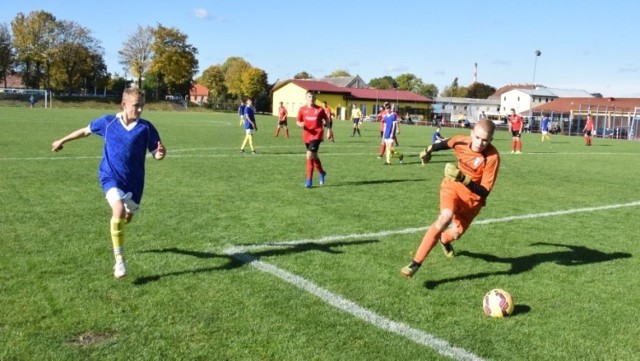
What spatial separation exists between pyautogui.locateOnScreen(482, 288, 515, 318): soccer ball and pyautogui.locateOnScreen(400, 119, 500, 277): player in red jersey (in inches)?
33.0

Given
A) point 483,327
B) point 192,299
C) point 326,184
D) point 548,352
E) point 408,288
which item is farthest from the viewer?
point 326,184

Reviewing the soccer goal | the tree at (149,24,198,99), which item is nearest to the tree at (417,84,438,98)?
the tree at (149,24,198,99)

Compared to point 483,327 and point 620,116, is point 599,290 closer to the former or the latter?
point 483,327

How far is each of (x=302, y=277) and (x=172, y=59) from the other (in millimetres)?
94260

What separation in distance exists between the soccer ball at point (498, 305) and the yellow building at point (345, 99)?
259 feet

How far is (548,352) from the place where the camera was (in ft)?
14.6

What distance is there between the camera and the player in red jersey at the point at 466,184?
5.82 meters

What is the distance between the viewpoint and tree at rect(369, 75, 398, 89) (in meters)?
150

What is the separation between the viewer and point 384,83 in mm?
151625

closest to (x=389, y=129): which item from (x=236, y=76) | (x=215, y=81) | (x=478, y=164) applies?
(x=478, y=164)

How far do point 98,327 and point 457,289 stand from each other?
3.34 m

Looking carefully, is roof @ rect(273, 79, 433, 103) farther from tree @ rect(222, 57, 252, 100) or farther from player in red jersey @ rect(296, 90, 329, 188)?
player in red jersey @ rect(296, 90, 329, 188)

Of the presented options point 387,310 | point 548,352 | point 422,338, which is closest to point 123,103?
point 387,310

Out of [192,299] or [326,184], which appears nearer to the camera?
[192,299]
